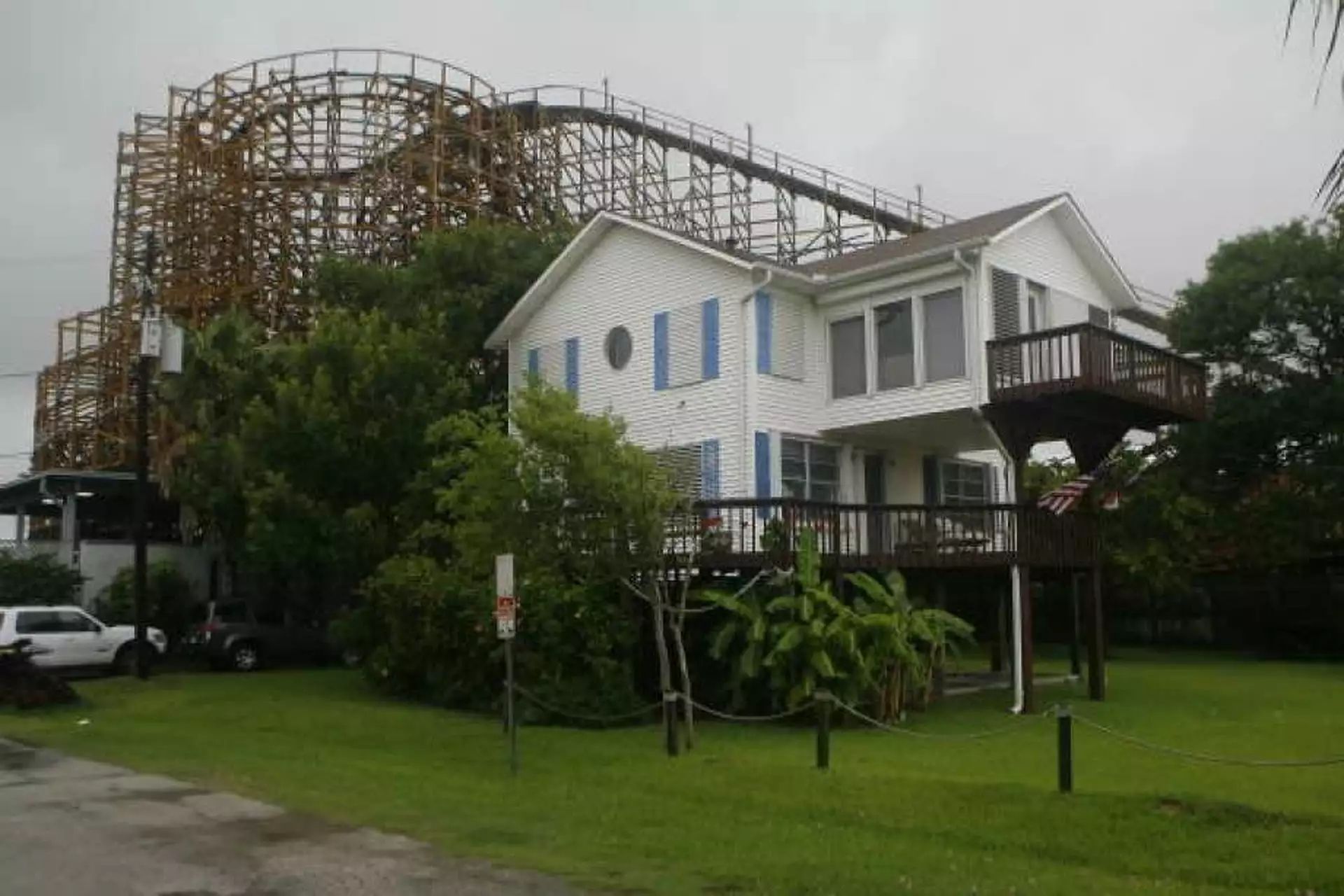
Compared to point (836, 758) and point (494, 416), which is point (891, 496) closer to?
point (494, 416)

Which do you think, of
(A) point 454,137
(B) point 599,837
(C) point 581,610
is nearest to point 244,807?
(B) point 599,837

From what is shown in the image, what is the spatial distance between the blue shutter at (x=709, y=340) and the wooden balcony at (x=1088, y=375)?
4.84 metres

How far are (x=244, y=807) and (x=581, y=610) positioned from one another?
8.85 metres

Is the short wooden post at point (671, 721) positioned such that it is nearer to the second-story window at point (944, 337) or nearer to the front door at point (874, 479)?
the second-story window at point (944, 337)

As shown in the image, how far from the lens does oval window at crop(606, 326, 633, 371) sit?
26547 millimetres

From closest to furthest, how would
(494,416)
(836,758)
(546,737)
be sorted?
(836,758) < (546,737) < (494,416)

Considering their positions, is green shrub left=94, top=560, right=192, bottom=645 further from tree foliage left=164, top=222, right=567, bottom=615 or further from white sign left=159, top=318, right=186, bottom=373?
white sign left=159, top=318, right=186, bottom=373

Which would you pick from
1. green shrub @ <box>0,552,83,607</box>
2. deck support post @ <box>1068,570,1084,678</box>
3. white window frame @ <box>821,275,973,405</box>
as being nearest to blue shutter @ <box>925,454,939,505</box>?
deck support post @ <box>1068,570,1084,678</box>

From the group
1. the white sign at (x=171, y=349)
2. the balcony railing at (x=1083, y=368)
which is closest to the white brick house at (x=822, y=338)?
the balcony railing at (x=1083, y=368)

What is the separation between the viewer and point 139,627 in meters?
26.5

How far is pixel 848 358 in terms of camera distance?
25.2 m

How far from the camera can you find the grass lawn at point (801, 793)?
945cm

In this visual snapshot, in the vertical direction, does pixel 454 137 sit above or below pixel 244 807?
above

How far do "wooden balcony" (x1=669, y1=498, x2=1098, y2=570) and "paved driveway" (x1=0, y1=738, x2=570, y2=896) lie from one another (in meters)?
9.13
